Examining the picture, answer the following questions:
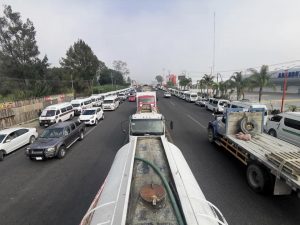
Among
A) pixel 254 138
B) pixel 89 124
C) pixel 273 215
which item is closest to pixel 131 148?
pixel 273 215

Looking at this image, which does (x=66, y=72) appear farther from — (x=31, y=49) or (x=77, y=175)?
(x=77, y=175)

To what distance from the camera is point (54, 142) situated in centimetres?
1102

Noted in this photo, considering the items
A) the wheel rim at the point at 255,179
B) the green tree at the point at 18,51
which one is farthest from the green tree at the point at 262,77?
the green tree at the point at 18,51

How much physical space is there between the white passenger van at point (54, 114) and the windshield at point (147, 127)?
43.7 feet

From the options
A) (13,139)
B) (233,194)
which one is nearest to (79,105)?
(13,139)

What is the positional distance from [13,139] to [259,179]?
1416cm

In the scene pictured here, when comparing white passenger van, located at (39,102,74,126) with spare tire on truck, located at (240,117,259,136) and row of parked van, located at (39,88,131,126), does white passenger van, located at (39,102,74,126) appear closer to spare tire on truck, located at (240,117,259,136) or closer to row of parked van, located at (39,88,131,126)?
row of parked van, located at (39,88,131,126)

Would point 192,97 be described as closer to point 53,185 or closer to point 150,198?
point 53,185

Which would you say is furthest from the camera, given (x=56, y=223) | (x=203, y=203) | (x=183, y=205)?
(x=56, y=223)

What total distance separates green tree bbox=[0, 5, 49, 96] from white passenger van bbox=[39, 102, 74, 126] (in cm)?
2599

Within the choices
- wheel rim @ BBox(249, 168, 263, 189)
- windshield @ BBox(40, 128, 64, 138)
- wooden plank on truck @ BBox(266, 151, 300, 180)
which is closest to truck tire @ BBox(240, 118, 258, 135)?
wheel rim @ BBox(249, 168, 263, 189)

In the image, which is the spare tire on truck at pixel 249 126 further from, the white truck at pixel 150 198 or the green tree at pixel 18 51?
the green tree at pixel 18 51

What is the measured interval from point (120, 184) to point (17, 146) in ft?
40.3

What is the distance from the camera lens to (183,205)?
3312mm
